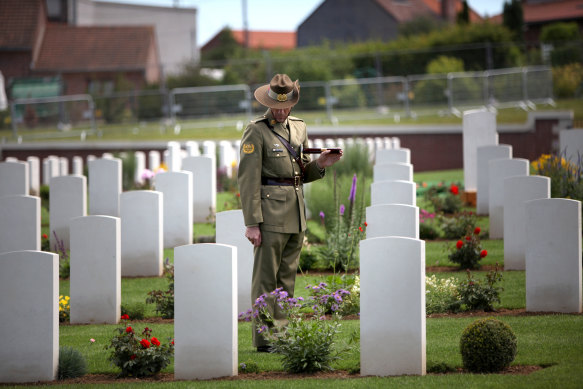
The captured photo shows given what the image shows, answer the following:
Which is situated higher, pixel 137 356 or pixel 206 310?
pixel 206 310

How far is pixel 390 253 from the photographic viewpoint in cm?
542

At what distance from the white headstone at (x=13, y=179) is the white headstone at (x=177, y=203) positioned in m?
2.81

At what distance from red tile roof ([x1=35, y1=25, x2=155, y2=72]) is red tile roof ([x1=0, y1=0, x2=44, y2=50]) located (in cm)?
123

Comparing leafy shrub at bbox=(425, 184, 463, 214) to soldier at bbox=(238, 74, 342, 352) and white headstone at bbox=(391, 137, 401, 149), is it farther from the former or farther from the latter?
white headstone at bbox=(391, 137, 401, 149)

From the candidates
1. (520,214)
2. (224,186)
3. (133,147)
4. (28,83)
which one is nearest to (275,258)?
(520,214)

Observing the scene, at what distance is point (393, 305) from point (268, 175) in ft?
4.72

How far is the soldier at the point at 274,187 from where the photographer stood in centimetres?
604

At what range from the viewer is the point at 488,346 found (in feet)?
17.9

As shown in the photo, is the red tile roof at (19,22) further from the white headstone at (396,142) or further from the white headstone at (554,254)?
the white headstone at (554,254)

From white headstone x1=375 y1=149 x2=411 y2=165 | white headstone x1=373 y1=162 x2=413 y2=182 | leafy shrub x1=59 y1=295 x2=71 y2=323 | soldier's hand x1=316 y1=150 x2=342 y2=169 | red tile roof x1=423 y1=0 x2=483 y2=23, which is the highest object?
red tile roof x1=423 y1=0 x2=483 y2=23

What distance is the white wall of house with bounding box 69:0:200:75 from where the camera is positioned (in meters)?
52.0

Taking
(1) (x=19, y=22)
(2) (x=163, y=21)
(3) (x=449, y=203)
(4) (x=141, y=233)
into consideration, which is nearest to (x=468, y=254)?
(4) (x=141, y=233)

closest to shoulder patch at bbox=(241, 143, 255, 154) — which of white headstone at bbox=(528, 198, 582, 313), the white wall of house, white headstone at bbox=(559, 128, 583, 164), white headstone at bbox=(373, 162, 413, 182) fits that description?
white headstone at bbox=(528, 198, 582, 313)

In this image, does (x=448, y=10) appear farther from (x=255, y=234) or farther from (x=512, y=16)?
(x=255, y=234)
